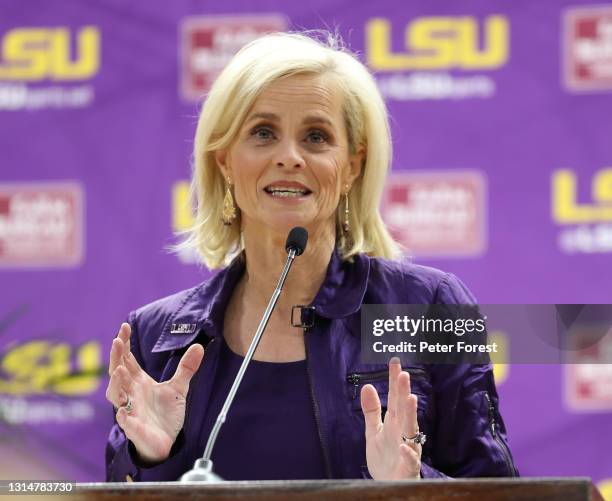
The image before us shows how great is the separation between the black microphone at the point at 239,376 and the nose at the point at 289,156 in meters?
0.18

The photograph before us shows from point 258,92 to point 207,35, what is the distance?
168 centimetres

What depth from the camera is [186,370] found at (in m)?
2.13

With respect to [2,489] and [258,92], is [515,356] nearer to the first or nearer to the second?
[258,92]

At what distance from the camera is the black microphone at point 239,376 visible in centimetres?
151

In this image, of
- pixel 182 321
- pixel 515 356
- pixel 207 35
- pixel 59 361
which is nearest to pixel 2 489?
pixel 182 321

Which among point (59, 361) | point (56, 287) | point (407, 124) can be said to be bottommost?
point (59, 361)

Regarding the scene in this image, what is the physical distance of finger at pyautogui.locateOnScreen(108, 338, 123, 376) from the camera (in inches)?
80.1

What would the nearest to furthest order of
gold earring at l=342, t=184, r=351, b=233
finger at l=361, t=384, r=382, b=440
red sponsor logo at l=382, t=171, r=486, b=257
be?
Answer: 1. finger at l=361, t=384, r=382, b=440
2. gold earring at l=342, t=184, r=351, b=233
3. red sponsor logo at l=382, t=171, r=486, b=257

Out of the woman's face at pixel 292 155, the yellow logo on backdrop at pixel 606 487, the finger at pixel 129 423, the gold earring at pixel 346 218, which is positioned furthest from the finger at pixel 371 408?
the yellow logo on backdrop at pixel 606 487

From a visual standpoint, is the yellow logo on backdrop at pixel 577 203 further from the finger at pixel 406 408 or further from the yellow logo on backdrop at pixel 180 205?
the finger at pixel 406 408

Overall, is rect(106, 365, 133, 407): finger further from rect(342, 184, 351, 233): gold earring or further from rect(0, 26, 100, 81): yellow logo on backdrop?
rect(0, 26, 100, 81): yellow logo on backdrop

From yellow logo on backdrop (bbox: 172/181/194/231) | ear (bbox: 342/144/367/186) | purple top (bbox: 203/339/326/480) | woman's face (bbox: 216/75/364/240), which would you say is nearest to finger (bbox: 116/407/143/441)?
purple top (bbox: 203/339/326/480)

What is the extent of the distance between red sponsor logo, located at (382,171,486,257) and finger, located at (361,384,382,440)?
1.89 m

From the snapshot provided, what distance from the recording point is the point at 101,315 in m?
3.99
